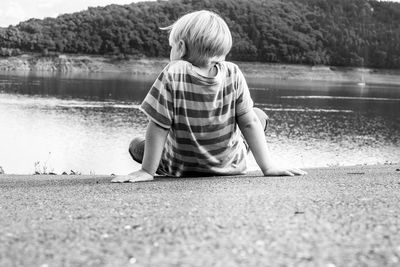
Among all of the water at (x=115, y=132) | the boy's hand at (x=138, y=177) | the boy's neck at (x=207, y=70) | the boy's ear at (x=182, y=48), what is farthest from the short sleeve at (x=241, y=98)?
the water at (x=115, y=132)

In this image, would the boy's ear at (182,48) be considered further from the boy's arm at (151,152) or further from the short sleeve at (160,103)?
the boy's arm at (151,152)

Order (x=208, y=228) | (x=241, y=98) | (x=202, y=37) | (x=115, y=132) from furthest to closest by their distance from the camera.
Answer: (x=115, y=132), (x=241, y=98), (x=202, y=37), (x=208, y=228)

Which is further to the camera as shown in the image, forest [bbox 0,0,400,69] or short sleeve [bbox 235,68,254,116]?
forest [bbox 0,0,400,69]

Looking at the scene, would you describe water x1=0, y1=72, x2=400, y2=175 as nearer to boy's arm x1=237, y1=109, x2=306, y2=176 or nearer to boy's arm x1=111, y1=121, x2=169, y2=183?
boy's arm x1=111, y1=121, x2=169, y2=183

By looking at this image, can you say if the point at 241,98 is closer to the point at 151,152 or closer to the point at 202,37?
the point at 202,37

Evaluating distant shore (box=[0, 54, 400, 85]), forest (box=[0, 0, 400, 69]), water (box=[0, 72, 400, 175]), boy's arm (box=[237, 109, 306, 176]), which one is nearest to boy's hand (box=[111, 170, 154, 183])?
boy's arm (box=[237, 109, 306, 176])

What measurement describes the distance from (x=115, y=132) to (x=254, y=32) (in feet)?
365

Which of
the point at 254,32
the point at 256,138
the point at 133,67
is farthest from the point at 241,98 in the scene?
the point at 254,32

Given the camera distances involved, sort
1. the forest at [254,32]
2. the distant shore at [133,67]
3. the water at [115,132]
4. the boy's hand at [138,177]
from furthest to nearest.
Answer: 1. the forest at [254,32]
2. the distant shore at [133,67]
3. the water at [115,132]
4. the boy's hand at [138,177]

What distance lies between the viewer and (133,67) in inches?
4503

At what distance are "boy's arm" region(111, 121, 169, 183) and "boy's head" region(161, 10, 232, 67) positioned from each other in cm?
55

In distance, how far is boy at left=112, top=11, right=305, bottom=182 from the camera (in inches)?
166

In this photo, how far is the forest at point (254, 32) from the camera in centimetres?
11938

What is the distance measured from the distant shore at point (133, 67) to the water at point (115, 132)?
182 feet
